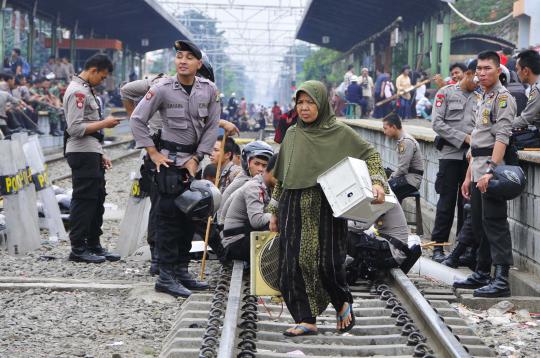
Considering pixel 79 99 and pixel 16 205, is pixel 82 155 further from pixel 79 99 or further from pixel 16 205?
pixel 16 205

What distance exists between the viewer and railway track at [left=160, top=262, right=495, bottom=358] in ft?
17.4

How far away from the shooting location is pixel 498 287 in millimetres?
7230

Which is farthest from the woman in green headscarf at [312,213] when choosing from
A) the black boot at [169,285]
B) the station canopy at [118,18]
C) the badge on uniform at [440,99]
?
the station canopy at [118,18]

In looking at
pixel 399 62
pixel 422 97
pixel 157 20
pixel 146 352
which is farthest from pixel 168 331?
pixel 157 20

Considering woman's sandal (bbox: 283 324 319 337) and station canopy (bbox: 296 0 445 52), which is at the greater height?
station canopy (bbox: 296 0 445 52)

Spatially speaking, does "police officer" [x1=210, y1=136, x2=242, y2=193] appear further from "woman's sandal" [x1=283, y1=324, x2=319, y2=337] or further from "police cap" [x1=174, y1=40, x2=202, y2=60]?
"woman's sandal" [x1=283, y1=324, x2=319, y2=337]

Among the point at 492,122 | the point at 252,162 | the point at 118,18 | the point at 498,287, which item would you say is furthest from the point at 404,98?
the point at 498,287

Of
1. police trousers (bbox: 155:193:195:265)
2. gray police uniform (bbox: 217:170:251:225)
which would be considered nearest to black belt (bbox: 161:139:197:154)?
police trousers (bbox: 155:193:195:265)

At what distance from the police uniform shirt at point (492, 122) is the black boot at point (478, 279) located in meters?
0.70

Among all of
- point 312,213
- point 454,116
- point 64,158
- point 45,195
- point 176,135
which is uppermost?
point 454,116

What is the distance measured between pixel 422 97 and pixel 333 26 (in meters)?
16.4

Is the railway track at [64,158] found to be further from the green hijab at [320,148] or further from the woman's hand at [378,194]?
the woman's hand at [378,194]

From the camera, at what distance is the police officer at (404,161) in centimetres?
1098

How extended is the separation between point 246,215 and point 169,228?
97 cm
